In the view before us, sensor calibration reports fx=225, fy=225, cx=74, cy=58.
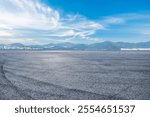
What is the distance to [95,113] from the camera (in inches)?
334

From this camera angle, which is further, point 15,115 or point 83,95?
point 83,95

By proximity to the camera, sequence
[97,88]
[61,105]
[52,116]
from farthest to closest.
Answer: [97,88], [61,105], [52,116]

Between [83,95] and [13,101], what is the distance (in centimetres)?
345

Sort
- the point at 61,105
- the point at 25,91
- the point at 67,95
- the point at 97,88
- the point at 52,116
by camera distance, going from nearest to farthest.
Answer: the point at 52,116 < the point at 61,105 < the point at 67,95 < the point at 25,91 < the point at 97,88

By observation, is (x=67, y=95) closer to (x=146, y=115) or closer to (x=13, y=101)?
(x=13, y=101)

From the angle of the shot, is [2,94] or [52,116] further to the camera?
[2,94]

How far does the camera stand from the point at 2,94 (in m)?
11.4

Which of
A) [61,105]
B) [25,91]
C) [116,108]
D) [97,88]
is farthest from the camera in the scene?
[97,88]

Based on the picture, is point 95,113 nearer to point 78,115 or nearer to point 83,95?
point 78,115

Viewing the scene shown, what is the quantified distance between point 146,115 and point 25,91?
21.7 ft

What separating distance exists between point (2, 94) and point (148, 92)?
769 centimetres

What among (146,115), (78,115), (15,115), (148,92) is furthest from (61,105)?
(148,92)

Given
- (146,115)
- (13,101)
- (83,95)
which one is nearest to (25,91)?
(13,101)

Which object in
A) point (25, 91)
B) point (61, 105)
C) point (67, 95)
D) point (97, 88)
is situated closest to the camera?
point (61, 105)
